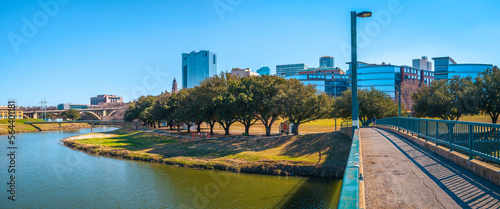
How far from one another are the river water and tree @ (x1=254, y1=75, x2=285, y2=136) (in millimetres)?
14824

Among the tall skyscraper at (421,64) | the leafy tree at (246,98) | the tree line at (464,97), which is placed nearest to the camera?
the tree line at (464,97)

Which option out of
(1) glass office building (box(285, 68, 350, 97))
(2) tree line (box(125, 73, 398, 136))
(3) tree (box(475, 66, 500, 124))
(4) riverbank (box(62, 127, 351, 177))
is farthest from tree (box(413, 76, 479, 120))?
(1) glass office building (box(285, 68, 350, 97))

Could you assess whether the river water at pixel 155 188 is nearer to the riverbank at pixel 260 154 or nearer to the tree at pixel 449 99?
the riverbank at pixel 260 154

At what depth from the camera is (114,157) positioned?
42.1 meters

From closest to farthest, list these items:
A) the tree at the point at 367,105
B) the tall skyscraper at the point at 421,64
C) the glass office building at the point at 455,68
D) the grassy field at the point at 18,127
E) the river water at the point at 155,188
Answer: the river water at the point at 155,188
the tree at the point at 367,105
the grassy field at the point at 18,127
the glass office building at the point at 455,68
the tall skyscraper at the point at 421,64

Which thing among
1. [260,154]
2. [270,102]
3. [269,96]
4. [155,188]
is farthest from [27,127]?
[155,188]

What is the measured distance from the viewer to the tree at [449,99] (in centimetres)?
3141

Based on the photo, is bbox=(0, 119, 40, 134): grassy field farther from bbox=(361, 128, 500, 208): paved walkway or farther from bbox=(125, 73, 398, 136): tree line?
bbox=(361, 128, 500, 208): paved walkway

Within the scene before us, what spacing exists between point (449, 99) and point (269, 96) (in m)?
22.3

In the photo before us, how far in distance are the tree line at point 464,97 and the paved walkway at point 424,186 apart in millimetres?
25112

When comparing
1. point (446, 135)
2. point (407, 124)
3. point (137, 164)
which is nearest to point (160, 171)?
point (137, 164)

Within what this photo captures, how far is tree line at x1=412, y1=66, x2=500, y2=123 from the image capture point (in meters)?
29.9

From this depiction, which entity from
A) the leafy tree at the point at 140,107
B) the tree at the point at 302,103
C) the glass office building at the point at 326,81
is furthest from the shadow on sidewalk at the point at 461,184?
the glass office building at the point at 326,81

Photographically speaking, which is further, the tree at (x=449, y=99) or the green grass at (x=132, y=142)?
the green grass at (x=132, y=142)
